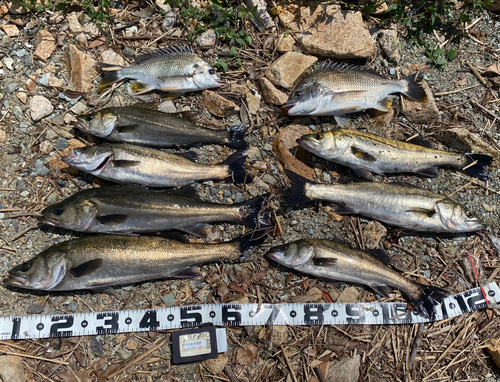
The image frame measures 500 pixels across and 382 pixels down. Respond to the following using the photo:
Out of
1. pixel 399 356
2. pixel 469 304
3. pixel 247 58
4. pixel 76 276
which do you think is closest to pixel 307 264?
pixel 399 356

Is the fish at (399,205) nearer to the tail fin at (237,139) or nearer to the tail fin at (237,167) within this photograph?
the tail fin at (237,167)

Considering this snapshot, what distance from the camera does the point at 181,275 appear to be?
15.2 ft

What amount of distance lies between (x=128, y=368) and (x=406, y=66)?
6.42 m

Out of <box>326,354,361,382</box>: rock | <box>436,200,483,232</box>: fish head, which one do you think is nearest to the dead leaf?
<box>326,354,361,382</box>: rock

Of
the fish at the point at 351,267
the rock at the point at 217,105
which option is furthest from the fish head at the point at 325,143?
the fish at the point at 351,267

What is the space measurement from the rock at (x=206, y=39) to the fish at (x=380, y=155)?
2.22 m

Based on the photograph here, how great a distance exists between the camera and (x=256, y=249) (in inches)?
198

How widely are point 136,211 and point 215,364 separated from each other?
2335 millimetres

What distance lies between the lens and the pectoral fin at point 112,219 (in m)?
4.38

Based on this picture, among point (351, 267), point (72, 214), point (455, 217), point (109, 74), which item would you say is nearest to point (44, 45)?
point (109, 74)

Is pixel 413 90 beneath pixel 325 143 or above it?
above

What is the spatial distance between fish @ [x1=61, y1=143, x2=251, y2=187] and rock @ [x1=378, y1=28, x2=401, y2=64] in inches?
128

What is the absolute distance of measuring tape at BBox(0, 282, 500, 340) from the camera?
4.47 meters

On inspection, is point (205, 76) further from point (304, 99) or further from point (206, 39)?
point (304, 99)
